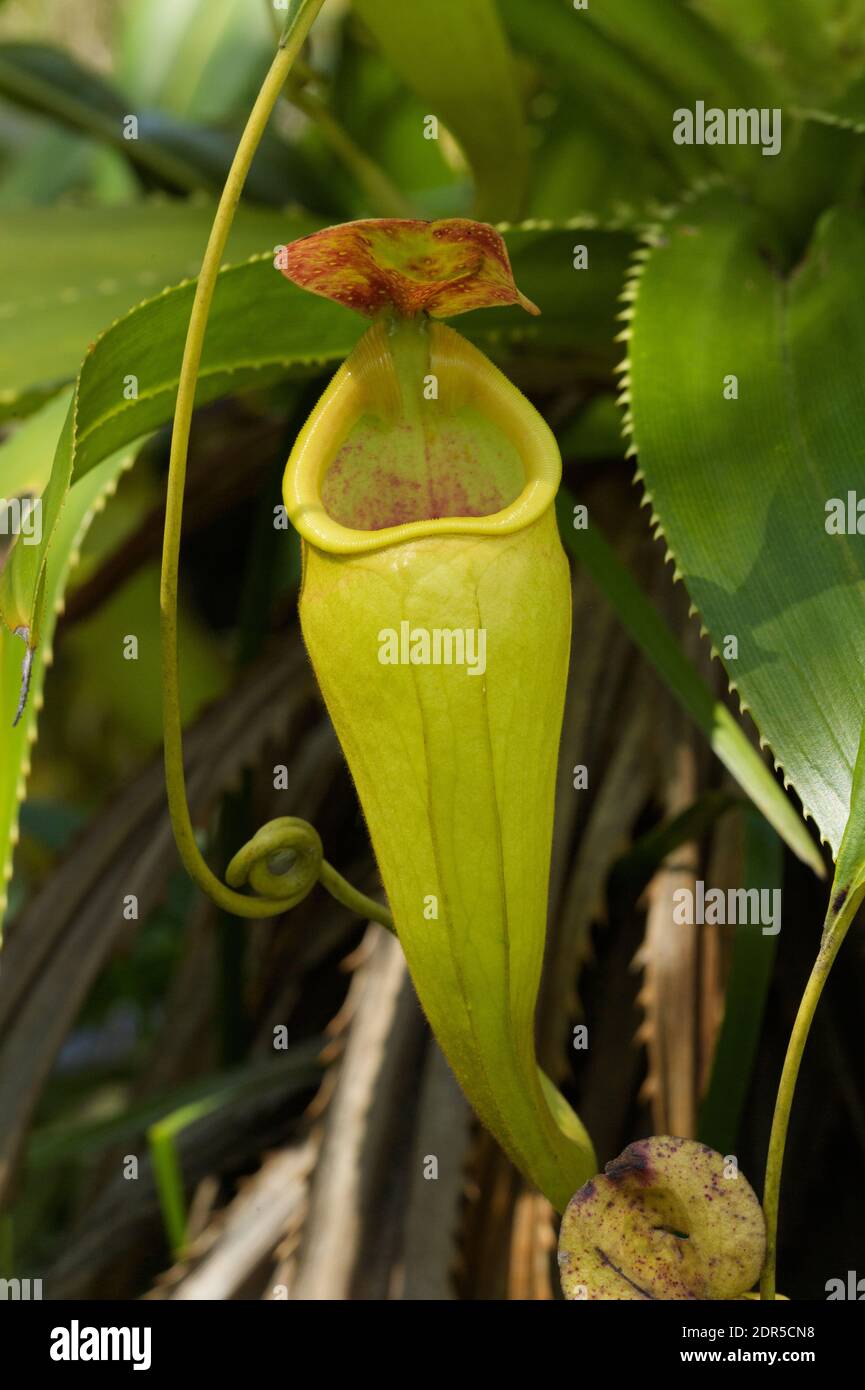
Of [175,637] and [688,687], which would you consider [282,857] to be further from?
[688,687]

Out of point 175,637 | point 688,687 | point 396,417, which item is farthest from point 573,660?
point 175,637

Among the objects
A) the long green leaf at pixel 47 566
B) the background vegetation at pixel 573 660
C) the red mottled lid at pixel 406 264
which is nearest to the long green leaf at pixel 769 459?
the background vegetation at pixel 573 660

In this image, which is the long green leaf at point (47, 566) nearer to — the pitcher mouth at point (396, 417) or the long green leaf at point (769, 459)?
the pitcher mouth at point (396, 417)

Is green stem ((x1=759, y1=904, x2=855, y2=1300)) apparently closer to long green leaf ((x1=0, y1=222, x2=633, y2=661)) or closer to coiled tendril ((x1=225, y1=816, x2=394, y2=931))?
coiled tendril ((x1=225, y1=816, x2=394, y2=931))

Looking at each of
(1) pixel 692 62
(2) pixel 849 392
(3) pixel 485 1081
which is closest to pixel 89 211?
(1) pixel 692 62

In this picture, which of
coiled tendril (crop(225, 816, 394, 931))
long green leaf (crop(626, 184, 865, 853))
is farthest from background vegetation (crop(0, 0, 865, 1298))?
coiled tendril (crop(225, 816, 394, 931))

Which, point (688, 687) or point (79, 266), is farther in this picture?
point (79, 266)

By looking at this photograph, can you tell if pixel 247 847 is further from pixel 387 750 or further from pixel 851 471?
pixel 851 471
